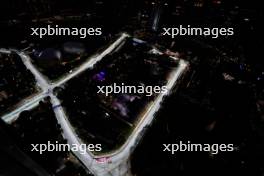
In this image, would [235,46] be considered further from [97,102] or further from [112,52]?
[97,102]

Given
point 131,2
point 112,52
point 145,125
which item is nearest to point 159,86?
point 145,125

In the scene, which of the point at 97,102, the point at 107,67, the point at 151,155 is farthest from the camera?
the point at 107,67

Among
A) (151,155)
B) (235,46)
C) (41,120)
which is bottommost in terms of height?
(151,155)

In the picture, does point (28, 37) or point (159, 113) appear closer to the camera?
point (159, 113)

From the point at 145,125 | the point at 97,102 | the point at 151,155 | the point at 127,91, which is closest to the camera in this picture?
the point at 151,155

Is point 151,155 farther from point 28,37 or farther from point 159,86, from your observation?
point 28,37

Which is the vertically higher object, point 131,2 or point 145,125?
point 131,2

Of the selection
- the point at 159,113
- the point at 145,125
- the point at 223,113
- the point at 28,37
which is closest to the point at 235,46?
the point at 223,113

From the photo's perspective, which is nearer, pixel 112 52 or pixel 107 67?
pixel 107 67

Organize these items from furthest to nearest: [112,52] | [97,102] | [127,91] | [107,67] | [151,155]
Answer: [112,52] < [107,67] < [127,91] < [97,102] < [151,155]
